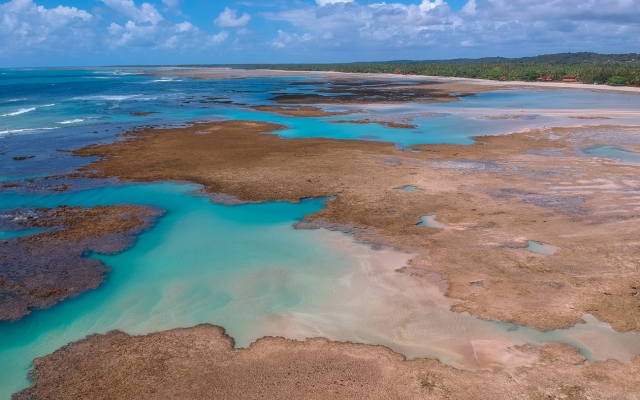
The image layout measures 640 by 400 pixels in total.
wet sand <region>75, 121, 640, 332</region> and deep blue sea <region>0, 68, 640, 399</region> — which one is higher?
wet sand <region>75, 121, 640, 332</region>

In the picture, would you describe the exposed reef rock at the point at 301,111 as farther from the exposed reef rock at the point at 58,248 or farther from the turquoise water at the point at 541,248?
the turquoise water at the point at 541,248

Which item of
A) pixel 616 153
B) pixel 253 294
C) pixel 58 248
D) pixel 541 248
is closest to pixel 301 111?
pixel 616 153

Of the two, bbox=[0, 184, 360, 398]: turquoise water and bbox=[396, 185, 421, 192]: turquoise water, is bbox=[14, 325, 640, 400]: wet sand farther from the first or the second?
bbox=[396, 185, 421, 192]: turquoise water

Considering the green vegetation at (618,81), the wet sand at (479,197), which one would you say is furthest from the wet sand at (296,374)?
the green vegetation at (618,81)

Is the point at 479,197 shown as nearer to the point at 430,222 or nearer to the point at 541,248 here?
the point at 430,222

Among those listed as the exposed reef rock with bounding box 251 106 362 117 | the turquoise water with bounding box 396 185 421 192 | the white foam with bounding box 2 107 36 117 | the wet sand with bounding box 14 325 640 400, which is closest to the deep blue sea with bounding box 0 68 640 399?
the wet sand with bounding box 14 325 640 400
